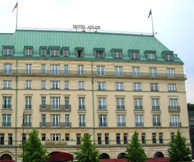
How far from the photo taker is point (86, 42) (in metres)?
78.4

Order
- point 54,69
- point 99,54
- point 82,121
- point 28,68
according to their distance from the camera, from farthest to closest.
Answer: point 99,54 → point 54,69 → point 28,68 → point 82,121

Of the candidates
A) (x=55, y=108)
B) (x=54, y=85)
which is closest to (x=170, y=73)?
(x=54, y=85)

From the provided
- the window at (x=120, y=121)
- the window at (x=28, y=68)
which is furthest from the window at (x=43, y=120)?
the window at (x=120, y=121)

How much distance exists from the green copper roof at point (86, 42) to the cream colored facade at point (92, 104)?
7.41ft

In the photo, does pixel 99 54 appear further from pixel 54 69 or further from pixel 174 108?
pixel 174 108

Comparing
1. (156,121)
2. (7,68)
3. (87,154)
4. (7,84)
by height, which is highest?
(7,68)

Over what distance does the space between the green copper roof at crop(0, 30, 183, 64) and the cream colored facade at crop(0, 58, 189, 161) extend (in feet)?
7.41

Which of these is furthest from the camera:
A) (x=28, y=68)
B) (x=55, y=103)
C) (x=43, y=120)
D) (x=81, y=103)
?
(x=81, y=103)

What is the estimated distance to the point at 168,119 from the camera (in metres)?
74.1

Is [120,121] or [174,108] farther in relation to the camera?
[174,108]

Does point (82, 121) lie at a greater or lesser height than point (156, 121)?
greater

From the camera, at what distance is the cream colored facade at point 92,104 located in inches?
2714

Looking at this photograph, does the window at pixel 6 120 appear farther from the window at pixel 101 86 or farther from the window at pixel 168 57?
the window at pixel 168 57

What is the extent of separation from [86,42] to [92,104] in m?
13.7
